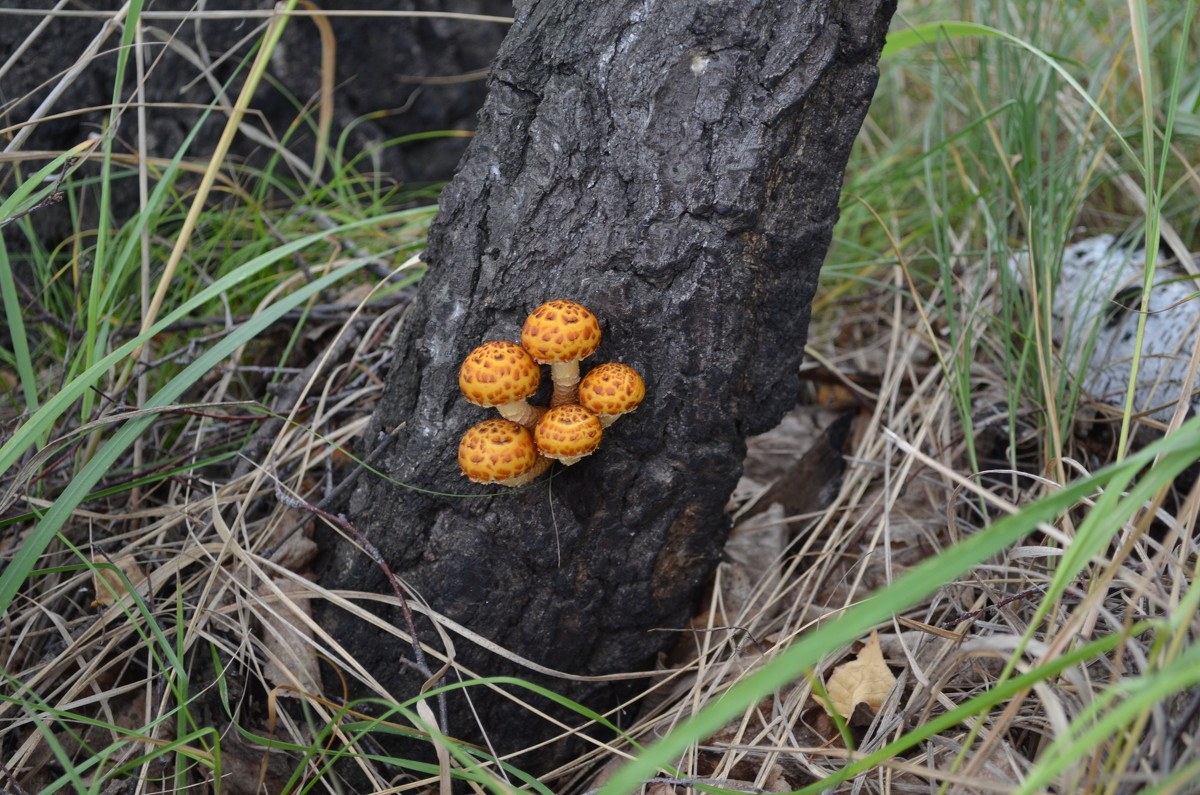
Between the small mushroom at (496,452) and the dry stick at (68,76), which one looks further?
the dry stick at (68,76)

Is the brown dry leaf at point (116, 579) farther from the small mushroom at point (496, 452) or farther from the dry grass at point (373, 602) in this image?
the small mushroom at point (496, 452)

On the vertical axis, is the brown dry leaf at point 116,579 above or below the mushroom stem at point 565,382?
below

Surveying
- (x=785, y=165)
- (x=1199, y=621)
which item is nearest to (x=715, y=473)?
(x=785, y=165)

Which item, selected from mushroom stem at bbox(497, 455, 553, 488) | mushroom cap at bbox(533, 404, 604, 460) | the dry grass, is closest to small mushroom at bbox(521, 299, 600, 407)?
mushroom cap at bbox(533, 404, 604, 460)

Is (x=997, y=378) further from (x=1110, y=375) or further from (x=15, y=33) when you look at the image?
(x=15, y=33)

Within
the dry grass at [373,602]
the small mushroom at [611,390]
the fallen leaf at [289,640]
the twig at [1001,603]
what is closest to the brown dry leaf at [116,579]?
the dry grass at [373,602]

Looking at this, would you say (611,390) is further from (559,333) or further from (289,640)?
(289,640)

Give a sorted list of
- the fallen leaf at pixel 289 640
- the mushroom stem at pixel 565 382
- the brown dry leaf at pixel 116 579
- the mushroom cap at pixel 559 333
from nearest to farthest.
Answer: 1. the mushroom cap at pixel 559 333
2. the mushroom stem at pixel 565 382
3. the fallen leaf at pixel 289 640
4. the brown dry leaf at pixel 116 579

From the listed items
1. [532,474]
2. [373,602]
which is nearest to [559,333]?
[532,474]
